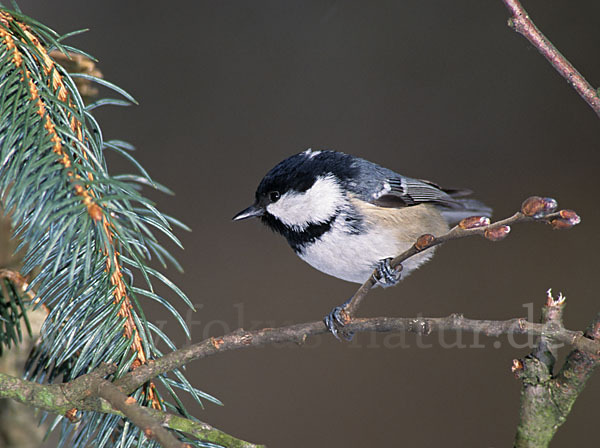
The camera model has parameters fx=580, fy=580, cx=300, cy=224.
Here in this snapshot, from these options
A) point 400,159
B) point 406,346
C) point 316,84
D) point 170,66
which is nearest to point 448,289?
point 406,346

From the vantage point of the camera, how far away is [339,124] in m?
1.21

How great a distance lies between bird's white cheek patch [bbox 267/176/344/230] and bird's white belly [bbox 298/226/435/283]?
24mm

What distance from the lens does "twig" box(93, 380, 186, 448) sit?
269mm

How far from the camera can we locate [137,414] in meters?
0.29

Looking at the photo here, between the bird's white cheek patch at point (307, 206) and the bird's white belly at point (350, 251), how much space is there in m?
0.02

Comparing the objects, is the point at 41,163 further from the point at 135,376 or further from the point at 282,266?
the point at 282,266

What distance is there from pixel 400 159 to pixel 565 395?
878mm

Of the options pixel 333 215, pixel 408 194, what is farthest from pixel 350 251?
pixel 408 194

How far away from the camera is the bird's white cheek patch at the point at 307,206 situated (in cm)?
66

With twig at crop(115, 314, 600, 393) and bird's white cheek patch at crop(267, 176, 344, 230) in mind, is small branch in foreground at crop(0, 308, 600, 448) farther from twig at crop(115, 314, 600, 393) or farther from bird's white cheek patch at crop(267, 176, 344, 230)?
bird's white cheek patch at crop(267, 176, 344, 230)

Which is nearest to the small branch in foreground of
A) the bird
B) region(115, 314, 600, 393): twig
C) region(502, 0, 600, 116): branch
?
region(115, 314, 600, 393): twig

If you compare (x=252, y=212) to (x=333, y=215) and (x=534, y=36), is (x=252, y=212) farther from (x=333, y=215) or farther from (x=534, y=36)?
(x=534, y=36)

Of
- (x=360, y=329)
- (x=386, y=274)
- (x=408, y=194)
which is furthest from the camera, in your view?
(x=408, y=194)

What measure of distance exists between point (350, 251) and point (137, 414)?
15.7 inches
